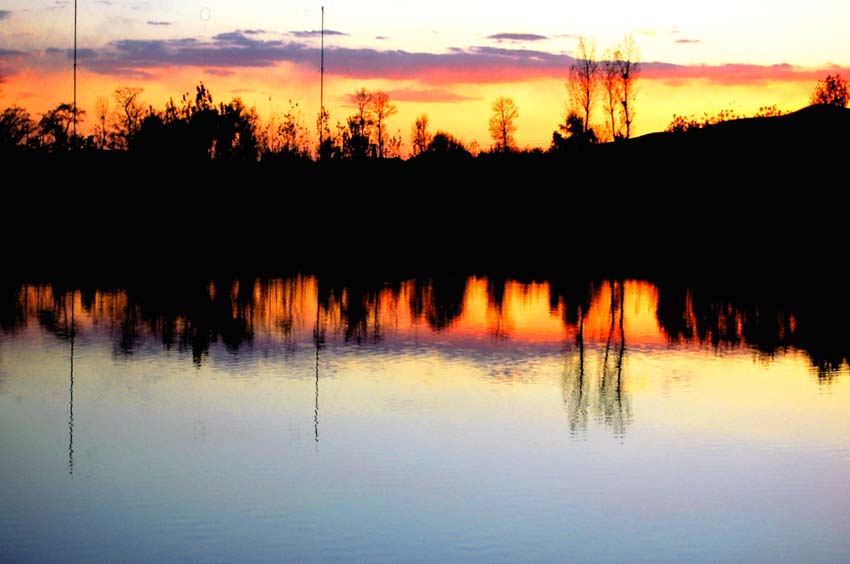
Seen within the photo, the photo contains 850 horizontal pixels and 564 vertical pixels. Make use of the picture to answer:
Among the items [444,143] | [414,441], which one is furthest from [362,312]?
[444,143]

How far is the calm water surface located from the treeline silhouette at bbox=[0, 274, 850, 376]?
0.16 m

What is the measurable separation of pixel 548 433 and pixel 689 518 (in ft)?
11.1

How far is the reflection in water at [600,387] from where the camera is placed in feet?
46.4

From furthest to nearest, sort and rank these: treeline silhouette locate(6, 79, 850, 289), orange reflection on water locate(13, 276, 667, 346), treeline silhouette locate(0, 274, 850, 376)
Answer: treeline silhouette locate(6, 79, 850, 289), orange reflection on water locate(13, 276, 667, 346), treeline silhouette locate(0, 274, 850, 376)

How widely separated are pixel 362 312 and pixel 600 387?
9243 millimetres

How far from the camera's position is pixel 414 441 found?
12.6 m

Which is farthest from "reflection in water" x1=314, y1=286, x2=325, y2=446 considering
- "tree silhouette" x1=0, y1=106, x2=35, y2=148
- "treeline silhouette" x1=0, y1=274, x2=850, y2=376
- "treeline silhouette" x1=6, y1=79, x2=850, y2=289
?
"tree silhouette" x1=0, y1=106, x2=35, y2=148

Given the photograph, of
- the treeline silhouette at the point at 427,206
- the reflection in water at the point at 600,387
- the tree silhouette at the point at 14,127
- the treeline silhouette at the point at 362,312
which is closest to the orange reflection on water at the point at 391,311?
the treeline silhouette at the point at 362,312

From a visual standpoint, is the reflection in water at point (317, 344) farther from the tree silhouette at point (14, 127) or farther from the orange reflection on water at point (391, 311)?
the tree silhouette at point (14, 127)

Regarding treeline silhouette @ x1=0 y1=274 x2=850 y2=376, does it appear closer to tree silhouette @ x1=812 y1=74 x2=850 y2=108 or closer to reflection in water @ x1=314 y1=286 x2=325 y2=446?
reflection in water @ x1=314 y1=286 x2=325 y2=446

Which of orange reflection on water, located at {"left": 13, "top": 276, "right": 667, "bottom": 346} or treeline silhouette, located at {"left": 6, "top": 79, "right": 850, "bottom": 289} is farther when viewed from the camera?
treeline silhouette, located at {"left": 6, "top": 79, "right": 850, "bottom": 289}

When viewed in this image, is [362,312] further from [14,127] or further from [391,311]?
[14,127]

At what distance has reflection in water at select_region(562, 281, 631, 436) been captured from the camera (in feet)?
46.4

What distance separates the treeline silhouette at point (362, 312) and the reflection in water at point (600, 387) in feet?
0.31
